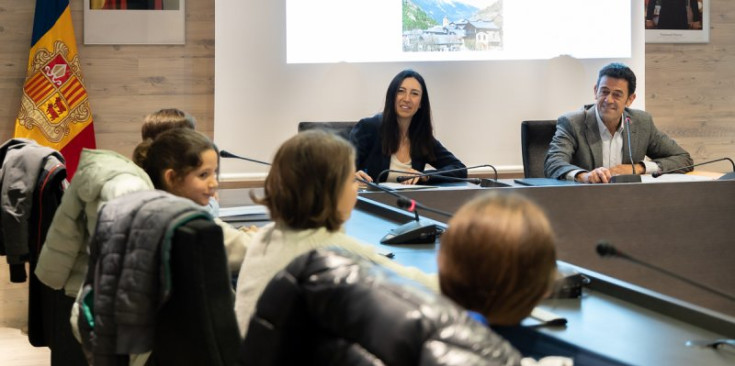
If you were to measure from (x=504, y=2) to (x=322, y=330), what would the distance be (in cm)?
467

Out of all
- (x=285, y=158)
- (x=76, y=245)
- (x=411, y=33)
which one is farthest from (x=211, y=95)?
(x=285, y=158)

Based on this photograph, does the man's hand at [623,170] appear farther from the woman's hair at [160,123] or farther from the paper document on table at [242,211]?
the woman's hair at [160,123]

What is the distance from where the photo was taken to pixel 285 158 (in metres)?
1.75

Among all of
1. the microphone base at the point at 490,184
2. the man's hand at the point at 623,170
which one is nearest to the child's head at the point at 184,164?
the microphone base at the point at 490,184

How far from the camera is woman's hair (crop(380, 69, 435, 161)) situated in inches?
177

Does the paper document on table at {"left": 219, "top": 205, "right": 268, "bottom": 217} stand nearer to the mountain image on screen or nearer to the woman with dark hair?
the woman with dark hair

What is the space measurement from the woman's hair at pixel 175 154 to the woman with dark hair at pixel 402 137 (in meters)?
1.96

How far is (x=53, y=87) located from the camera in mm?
5082

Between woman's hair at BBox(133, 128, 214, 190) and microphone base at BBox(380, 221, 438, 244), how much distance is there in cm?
55

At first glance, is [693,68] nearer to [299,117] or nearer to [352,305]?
[299,117]

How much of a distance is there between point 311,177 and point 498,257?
2.51 ft

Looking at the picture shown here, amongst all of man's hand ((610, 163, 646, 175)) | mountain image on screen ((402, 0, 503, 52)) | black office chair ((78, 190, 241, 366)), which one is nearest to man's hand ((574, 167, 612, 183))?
man's hand ((610, 163, 646, 175))

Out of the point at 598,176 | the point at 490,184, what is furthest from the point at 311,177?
the point at 598,176

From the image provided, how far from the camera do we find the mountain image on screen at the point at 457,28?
5391mm
